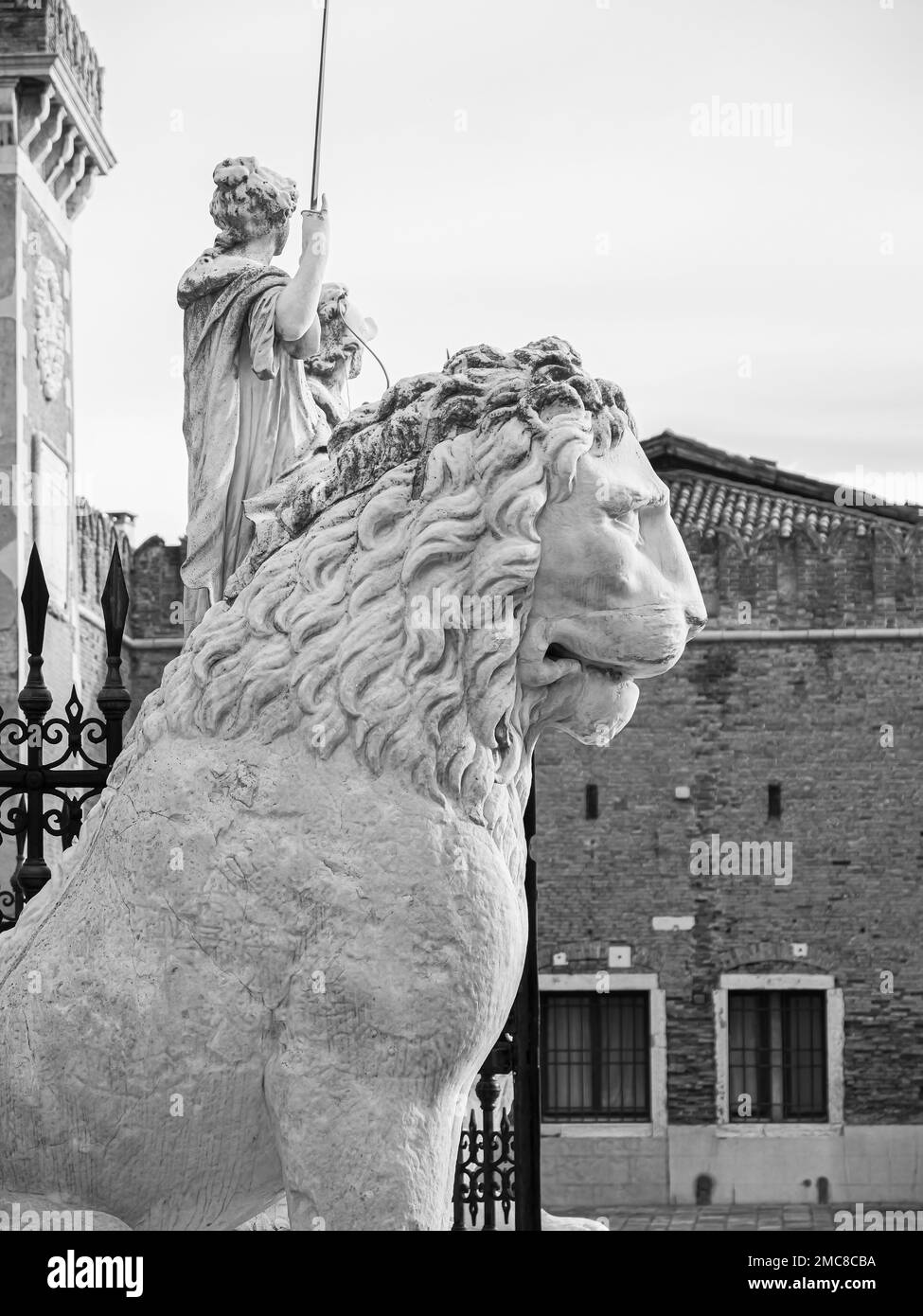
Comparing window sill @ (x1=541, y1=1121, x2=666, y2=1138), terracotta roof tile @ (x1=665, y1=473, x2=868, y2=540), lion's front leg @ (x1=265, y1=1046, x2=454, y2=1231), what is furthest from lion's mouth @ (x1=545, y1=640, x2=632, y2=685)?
A: terracotta roof tile @ (x1=665, y1=473, x2=868, y2=540)

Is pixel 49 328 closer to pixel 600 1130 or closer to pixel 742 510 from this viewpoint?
pixel 742 510

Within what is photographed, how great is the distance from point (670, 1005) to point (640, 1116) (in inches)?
49.7

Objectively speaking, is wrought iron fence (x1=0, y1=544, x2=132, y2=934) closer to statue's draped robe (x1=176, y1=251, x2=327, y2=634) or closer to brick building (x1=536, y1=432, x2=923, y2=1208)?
statue's draped robe (x1=176, y1=251, x2=327, y2=634)

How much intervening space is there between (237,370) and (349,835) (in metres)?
3.20

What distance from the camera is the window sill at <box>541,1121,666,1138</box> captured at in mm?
22672

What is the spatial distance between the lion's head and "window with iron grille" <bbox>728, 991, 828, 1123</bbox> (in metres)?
20.6

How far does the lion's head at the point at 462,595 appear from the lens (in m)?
3.08

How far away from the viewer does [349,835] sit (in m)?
3.00

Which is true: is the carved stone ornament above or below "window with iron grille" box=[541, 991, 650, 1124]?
above

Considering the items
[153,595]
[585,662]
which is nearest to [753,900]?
[153,595]

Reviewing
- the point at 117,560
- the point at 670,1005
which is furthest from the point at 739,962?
the point at 117,560
